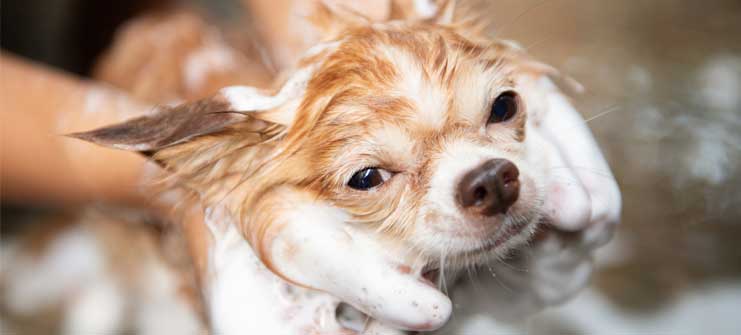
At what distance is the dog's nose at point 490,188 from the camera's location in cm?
34

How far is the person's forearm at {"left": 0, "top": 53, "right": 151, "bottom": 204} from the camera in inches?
31.3

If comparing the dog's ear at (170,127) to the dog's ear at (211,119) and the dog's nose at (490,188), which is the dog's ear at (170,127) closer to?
the dog's ear at (211,119)

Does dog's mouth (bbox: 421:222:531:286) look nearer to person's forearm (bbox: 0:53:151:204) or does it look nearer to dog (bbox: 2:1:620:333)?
dog (bbox: 2:1:620:333)

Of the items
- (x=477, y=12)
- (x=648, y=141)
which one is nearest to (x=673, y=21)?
(x=648, y=141)

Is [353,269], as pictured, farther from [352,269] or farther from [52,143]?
[52,143]

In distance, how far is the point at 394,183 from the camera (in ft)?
1.19

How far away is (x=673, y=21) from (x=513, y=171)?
270mm

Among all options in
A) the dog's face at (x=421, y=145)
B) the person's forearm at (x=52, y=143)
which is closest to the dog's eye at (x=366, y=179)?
the dog's face at (x=421, y=145)

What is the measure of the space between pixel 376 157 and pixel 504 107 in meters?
0.08

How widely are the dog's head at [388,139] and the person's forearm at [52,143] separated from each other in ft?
1.43

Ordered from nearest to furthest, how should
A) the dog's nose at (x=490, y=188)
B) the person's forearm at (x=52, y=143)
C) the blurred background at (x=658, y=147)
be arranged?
the dog's nose at (x=490, y=188)
the blurred background at (x=658, y=147)
the person's forearm at (x=52, y=143)

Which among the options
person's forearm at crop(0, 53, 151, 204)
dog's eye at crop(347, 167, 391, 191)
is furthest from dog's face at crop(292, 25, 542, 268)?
person's forearm at crop(0, 53, 151, 204)

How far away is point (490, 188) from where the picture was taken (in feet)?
1.13

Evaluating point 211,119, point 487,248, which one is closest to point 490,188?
point 487,248
